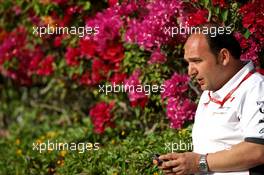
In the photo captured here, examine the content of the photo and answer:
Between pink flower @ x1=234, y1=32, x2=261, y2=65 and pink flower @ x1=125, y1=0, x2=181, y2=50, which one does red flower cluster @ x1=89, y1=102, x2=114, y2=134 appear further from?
pink flower @ x1=234, y1=32, x2=261, y2=65

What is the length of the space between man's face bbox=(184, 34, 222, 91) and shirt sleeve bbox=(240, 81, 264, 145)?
21 cm

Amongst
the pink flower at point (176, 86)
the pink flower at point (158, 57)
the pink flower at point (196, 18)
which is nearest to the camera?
the pink flower at point (196, 18)

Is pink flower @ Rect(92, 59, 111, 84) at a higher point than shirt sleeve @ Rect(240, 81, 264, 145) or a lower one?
higher

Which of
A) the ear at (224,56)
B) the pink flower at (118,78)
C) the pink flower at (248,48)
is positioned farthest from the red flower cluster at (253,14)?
the pink flower at (118,78)

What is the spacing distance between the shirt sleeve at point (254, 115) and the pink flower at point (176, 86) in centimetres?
144

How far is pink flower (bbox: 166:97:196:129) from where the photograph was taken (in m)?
4.12

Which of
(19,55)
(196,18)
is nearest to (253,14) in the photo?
(196,18)

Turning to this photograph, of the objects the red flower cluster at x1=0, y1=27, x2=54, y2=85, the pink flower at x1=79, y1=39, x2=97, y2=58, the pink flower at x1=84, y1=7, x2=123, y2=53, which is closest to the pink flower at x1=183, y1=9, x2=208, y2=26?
the pink flower at x1=84, y1=7, x2=123, y2=53

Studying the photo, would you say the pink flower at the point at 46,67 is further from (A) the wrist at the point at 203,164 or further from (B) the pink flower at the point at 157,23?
(A) the wrist at the point at 203,164

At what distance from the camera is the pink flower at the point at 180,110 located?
4117 millimetres

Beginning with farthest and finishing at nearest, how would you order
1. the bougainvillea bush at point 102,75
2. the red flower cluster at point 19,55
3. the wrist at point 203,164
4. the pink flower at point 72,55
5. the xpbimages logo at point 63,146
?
the red flower cluster at point 19,55 → the pink flower at point 72,55 → the xpbimages logo at point 63,146 → the bougainvillea bush at point 102,75 → the wrist at point 203,164

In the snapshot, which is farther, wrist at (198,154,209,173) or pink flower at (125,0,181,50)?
pink flower at (125,0,181,50)

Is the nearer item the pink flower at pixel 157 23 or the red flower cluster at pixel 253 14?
the red flower cluster at pixel 253 14

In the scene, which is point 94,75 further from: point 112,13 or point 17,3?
point 17,3
